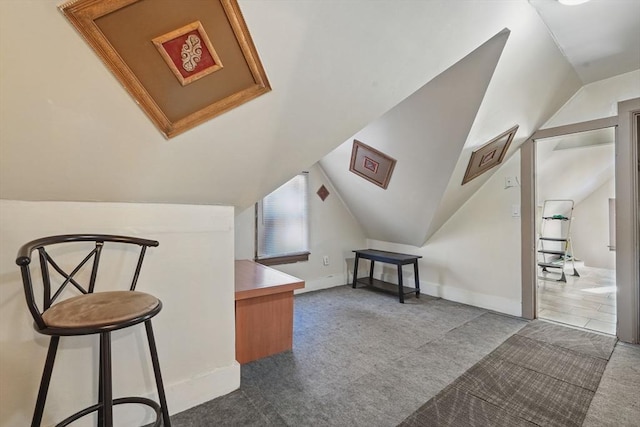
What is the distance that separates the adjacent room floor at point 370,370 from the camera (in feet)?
5.21

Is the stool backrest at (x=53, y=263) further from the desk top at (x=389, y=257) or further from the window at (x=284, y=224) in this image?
the desk top at (x=389, y=257)

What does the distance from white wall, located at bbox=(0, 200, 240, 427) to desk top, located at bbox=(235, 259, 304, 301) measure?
Result: 263 millimetres

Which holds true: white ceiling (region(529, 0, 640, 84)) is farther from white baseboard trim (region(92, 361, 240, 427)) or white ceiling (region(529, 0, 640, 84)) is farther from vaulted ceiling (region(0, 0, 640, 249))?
white baseboard trim (region(92, 361, 240, 427))

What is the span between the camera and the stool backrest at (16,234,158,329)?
0.88 metres

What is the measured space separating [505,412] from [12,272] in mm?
2447

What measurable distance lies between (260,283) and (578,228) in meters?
6.67

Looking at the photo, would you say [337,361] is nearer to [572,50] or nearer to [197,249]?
[197,249]

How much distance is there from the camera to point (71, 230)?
4.31 feet

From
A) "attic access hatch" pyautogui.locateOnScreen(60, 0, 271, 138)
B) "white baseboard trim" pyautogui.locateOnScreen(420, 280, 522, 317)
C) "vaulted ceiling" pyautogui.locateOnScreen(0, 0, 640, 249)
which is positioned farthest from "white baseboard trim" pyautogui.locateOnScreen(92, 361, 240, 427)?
"white baseboard trim" pyautogui.locateOnScreen(420, 280, 522, 317)

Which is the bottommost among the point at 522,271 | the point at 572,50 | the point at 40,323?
the point at 522,271

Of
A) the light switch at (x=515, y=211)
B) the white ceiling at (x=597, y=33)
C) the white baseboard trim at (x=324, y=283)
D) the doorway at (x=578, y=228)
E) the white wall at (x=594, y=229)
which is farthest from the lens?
the white wall at (x=594, y=229)

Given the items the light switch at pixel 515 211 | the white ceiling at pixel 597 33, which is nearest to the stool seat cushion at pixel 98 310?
the white ceiling at pixel 597 33

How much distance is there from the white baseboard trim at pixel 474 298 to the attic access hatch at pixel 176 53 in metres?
3.29

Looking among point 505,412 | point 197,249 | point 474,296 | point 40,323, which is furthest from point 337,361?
point 474,296
